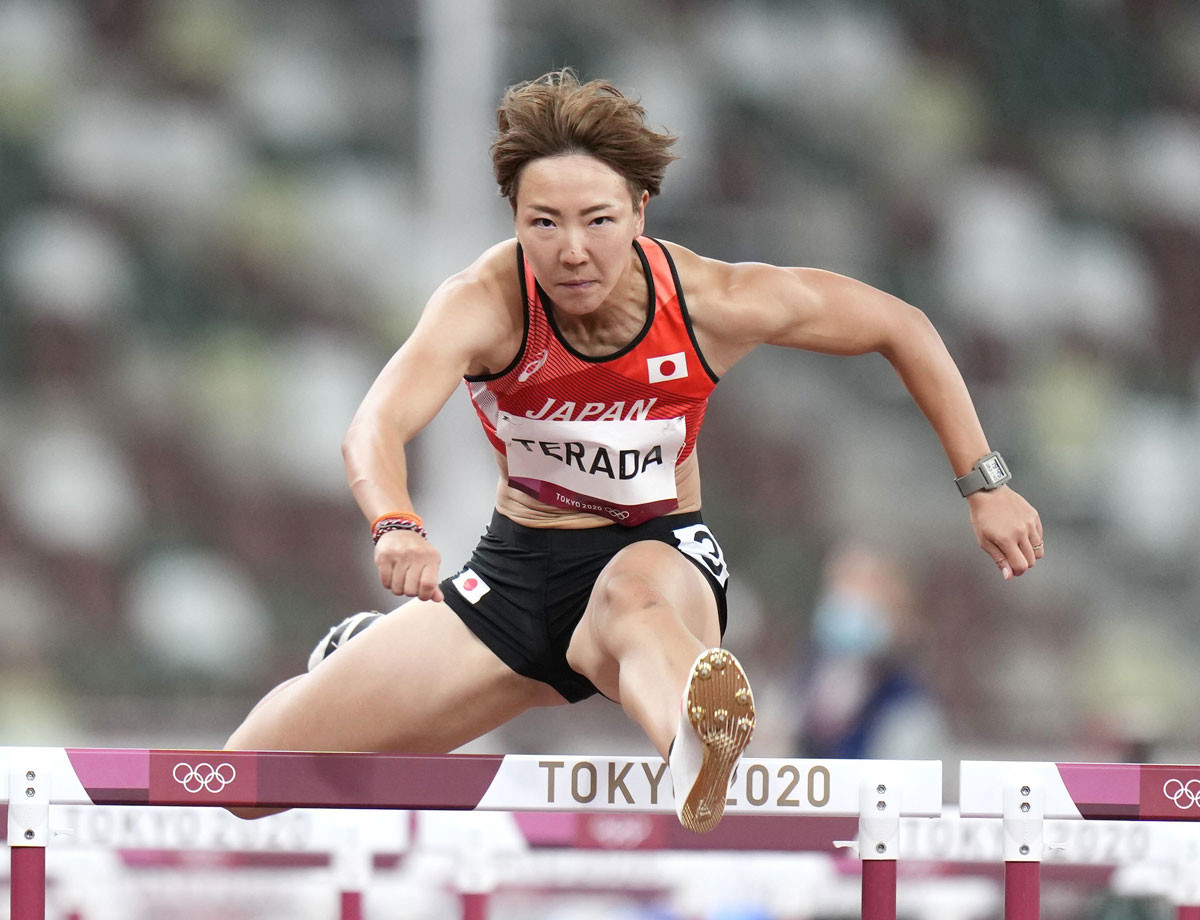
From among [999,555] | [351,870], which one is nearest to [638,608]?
[999,555]

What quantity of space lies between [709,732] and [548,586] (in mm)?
726

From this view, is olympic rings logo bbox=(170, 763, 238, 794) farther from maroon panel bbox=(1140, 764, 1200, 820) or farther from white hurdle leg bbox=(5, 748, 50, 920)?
maroon panel bbox=(1140, 764, 1200, 820)

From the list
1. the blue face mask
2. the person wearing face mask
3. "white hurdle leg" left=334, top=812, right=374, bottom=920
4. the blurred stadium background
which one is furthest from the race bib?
the blurred stadium background

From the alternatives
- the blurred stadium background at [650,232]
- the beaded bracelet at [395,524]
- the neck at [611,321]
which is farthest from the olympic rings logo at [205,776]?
Result: the blurred stadium background at [650,232]

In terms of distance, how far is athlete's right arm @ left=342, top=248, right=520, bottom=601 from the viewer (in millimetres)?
2139

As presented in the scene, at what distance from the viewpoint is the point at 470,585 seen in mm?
2758

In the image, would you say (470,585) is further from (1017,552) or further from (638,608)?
(1017,552)

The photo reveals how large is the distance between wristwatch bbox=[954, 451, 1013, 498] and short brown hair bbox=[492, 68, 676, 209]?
29.3 inches

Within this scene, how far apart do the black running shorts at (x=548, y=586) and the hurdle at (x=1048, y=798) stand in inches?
23.0

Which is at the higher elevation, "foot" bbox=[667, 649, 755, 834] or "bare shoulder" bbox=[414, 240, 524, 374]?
"bare shoulder" bbox=[414, 240, 524, 374]

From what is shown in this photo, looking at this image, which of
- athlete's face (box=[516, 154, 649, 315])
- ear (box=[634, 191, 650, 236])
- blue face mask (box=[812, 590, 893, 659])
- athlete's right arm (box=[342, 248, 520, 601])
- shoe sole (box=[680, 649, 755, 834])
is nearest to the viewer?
shoe sole (box=[680, 649, 755, 834])

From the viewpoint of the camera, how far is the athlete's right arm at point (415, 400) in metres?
2.14

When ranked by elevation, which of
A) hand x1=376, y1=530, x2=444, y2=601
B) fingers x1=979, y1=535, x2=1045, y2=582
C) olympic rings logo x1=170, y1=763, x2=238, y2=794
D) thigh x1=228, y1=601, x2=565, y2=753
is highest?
fingers x1=979, y1=535, x2=1045, y2=582

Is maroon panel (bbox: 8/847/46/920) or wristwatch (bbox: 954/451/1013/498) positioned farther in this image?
wristwatch (bbox: 954/451/1013/498)
